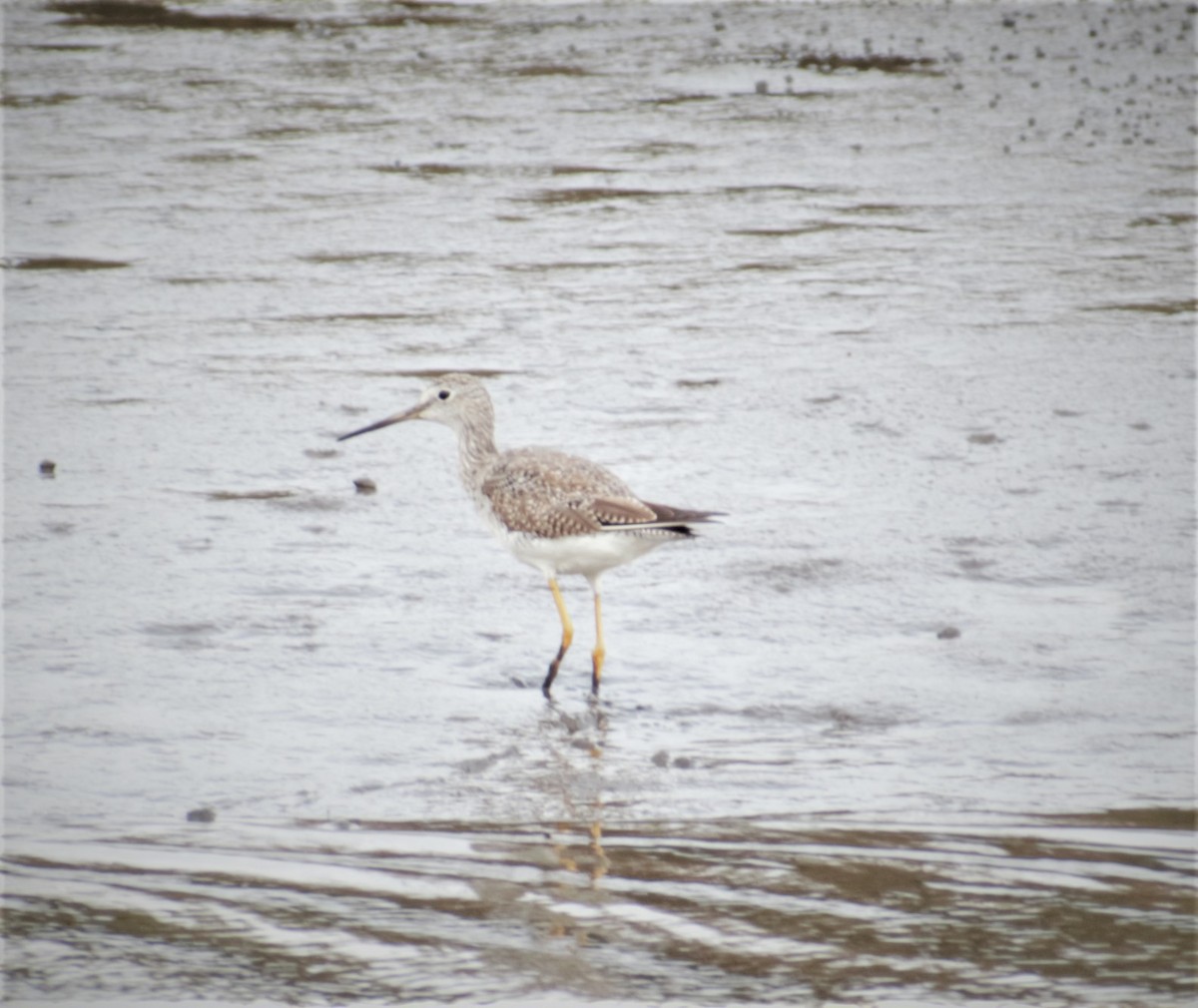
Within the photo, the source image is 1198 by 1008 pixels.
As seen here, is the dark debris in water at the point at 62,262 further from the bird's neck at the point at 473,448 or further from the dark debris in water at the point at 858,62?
the dark debris in water at the point at 858,62

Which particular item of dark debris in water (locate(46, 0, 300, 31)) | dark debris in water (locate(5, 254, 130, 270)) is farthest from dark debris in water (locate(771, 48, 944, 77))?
dark debris in water (locate(5, 254, 130, 270))

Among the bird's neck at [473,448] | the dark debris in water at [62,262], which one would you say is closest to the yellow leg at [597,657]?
the bird's neck at [473,448]

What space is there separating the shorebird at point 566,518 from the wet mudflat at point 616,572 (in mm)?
311

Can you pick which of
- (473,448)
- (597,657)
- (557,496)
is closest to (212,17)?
(473,448)

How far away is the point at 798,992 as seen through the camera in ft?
14.7

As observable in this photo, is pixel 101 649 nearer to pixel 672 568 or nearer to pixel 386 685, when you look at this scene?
pixel 386 685

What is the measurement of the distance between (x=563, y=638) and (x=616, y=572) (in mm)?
1061

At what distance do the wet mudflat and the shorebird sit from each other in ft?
1.02

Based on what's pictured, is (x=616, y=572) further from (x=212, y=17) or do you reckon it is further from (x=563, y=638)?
(x=212, y=17)

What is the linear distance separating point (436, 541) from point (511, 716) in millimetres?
1914

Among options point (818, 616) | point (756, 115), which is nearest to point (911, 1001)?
point (818, 616)

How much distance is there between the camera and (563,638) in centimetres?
720

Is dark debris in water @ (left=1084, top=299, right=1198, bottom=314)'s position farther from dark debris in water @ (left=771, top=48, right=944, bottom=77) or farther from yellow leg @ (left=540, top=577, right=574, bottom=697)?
dark debris in water @ (left=771, top=48, right=944, bottom=77)

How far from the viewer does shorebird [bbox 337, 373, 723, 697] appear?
22.8 ft
